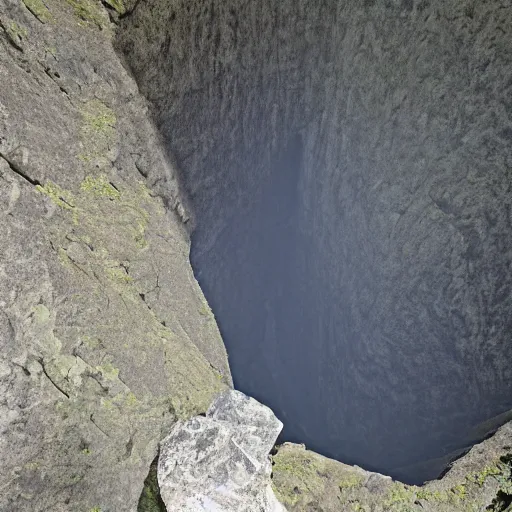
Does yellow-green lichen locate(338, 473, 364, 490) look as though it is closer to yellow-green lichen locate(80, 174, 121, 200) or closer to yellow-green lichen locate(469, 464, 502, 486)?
yellow-green lichen locate(469, 464, 502, 486)

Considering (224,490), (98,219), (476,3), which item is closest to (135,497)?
(224,490)

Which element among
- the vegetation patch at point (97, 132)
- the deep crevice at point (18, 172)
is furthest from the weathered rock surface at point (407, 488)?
the vegetation patch at point (97, 132)

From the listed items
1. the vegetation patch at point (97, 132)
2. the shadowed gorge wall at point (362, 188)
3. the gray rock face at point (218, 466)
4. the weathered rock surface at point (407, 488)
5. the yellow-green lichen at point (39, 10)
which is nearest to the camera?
the gray rock face at point (218, 466)

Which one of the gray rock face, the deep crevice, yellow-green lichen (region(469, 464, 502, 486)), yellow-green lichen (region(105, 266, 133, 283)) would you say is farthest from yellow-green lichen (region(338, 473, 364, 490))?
the deep crevice

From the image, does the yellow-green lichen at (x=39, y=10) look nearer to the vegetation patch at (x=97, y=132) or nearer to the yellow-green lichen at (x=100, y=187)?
the vegetation patch at (x=97, y=132)

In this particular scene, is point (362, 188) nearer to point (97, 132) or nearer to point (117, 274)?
point (97, 132)

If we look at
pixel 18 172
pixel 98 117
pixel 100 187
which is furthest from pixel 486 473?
pixel 98 117

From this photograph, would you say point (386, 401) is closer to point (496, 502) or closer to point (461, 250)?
point (461, 250)
